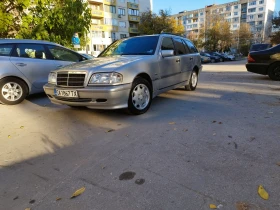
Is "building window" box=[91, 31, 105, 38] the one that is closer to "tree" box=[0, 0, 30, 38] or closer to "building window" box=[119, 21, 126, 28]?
"building window" box=[119, 21, 126, 28]

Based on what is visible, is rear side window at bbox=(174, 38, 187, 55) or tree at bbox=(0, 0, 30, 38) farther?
tree at bbox=(0, 0, 30, 38)

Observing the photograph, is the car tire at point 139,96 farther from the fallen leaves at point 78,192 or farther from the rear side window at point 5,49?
the rear side window at point 5,49

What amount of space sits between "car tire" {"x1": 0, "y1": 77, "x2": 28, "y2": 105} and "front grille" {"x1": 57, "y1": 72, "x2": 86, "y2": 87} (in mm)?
2299

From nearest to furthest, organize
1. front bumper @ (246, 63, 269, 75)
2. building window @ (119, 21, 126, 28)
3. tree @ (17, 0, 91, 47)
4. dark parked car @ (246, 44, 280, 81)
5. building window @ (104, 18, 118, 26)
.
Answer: dark parked car @ (246, 44, 280, 81) < front bumper @ (246, 63, 269, 75) < tree @ (17, 0, 91, 47) < building window @ (104, 18, 118, 26) < building window @ (119, 21, 126, 28)

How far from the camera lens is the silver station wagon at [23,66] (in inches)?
223

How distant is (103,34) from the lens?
1785 inches

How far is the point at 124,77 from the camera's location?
3.95 metres

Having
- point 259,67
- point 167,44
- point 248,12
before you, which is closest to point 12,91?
point 167,44

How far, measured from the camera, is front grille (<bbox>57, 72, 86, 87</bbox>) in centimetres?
393

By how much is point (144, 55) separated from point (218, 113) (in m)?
1.96

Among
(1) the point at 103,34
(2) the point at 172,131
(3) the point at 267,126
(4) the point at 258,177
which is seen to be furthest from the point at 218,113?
(1) the point at 103,34

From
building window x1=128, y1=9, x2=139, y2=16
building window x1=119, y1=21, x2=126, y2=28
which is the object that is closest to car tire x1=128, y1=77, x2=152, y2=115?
building window x1=119, y1=21, x2=126, y2=28

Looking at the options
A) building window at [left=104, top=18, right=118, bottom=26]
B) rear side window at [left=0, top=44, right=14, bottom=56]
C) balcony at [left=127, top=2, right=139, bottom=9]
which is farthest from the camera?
balcony at [left=127, top=2, right=139, bottom=9]

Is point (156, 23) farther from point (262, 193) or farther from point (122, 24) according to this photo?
point (262, 193)
